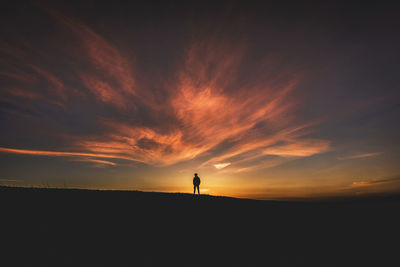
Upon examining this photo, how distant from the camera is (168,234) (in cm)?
1027

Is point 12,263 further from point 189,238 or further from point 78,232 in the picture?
point 189,238

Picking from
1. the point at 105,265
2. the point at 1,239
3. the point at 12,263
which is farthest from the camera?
the point at 1,239

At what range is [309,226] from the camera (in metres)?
13.4

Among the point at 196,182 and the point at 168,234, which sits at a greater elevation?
the point at 196,182

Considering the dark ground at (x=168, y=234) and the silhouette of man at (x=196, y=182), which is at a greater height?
the silhouette of man at (x=196, y=182)

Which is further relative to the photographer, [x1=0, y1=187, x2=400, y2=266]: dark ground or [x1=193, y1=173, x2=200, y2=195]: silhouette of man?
[x1=193, y1=173, x2=200, y2=195]: silhouette of man

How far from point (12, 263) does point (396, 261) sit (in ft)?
51.0

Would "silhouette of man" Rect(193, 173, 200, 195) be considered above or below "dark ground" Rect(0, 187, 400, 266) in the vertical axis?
above

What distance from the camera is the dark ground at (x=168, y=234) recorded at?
8.22 metres

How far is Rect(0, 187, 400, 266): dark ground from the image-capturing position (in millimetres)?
8219

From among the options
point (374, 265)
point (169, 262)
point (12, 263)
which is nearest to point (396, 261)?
point (374, 265)

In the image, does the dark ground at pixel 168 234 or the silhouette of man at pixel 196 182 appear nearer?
the dark ground at pixel 168 234

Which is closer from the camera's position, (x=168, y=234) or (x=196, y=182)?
(x=168, y=234)

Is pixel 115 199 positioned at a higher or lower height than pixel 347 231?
higher
